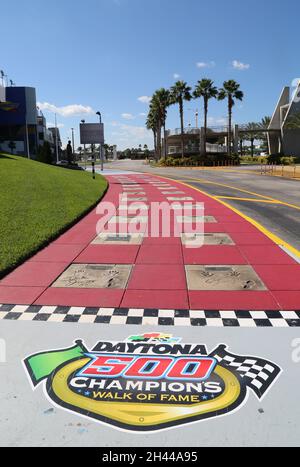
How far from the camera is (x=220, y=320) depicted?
5.20 meters

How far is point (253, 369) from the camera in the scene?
399 centimetres

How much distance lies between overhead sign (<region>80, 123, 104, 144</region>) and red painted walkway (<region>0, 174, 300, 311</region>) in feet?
123

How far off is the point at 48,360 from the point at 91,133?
148ft

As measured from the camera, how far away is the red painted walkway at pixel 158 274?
231 inches

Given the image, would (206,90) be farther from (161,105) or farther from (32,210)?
(32,210)

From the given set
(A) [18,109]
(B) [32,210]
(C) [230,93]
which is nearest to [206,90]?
(C) [230,93]

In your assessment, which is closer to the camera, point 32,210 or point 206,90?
point 32,210

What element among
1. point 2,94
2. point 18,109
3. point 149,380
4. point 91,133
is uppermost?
point 2,94

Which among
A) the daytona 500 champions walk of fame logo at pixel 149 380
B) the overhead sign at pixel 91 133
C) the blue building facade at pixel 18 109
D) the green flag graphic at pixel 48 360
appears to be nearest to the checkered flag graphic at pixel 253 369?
the daytona 500 champions walk of fame logo at pixel 149 380

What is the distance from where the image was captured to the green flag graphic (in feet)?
13.0

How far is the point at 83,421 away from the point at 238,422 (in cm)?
130
